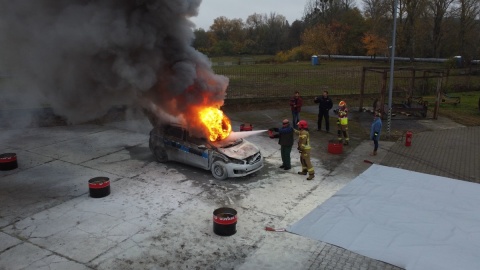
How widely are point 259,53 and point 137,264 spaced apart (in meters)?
56.9

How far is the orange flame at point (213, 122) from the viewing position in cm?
1163

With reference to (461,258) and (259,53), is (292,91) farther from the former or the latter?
(259,53)

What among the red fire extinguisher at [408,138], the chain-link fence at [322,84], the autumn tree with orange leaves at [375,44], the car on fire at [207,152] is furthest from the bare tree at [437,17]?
the car on fire at [207,152]

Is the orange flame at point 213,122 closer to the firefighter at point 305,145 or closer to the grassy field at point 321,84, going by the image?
the firefighter at point 305,145

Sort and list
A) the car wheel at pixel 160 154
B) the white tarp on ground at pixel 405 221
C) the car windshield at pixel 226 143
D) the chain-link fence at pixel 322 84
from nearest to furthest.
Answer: the white tarp on ground at pixel 405 221 → the car windshield at pixel 226 143 → the car wheel at pixel 160 154 → the chain-link fence at pixel 322 84

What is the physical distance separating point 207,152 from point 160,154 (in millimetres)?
2160

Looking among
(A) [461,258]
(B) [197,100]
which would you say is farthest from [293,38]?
(A) [461,258]

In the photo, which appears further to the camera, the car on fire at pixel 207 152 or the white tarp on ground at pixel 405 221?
the car on fire at pixel 207 152

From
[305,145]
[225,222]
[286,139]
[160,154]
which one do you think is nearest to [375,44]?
[286,139]

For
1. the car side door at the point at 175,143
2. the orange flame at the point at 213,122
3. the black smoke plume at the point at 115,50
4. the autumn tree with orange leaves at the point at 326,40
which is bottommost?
the car side door at the point at 175,143

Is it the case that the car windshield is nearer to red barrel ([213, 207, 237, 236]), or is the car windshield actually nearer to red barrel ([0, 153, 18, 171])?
red barrel ([213, 207, 237, 236])

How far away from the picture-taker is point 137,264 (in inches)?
277

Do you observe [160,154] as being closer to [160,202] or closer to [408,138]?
[160,202]

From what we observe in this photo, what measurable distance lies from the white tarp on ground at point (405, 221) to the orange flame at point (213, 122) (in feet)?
13.1
